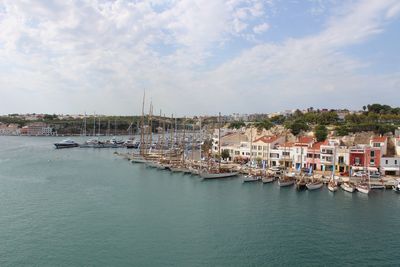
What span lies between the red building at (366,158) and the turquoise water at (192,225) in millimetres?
4177

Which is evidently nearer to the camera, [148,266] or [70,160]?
[148,266]

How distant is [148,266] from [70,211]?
8.28 m

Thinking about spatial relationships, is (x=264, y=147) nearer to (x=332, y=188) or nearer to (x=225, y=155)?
(x=225, y=155)

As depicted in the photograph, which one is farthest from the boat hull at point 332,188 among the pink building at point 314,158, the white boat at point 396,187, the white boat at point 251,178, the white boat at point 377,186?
the pink building at point 314,158

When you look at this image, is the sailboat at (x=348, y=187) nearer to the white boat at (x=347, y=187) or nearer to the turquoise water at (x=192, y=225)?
the white boat at (x=347, y=187)

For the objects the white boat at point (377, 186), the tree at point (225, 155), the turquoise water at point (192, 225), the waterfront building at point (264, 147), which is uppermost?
the waterfront building at point (264, 147)

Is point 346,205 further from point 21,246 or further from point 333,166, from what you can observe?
point 21,246

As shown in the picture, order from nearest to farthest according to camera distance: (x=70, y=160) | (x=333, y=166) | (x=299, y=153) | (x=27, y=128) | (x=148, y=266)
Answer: (x=148, y=266) < (x=333, y=166) < (x=299, y=153) < (x=70, y=160) < (x=27, y=128)

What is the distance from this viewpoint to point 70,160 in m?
42.5

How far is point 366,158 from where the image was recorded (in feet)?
88.5

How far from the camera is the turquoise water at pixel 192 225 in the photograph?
44.1ft

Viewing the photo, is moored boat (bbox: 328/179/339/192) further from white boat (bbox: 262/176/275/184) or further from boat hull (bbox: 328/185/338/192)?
white boat (bbox: 262/176/275/184)

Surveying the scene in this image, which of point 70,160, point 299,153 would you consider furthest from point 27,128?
point 299,153

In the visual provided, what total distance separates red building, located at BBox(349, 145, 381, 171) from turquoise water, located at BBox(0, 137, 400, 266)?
164 inches
